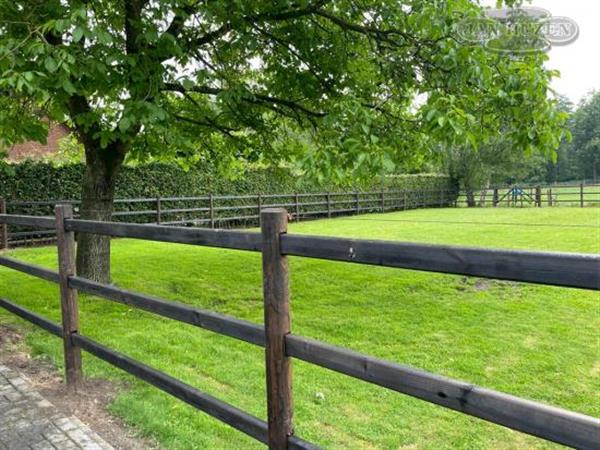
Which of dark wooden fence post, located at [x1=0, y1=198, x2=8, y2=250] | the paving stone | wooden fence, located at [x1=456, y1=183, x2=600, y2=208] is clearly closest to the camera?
the paving stone

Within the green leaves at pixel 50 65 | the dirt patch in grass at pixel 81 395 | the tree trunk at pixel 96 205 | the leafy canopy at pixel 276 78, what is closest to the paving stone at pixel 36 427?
the dirt patch in grass at pixel 81 395

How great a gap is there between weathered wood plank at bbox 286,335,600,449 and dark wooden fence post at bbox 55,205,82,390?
221 cm

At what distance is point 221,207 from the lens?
55.0ft

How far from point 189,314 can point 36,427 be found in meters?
1.27

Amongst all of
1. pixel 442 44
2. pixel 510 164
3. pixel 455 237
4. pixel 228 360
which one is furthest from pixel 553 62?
pixel 510 164

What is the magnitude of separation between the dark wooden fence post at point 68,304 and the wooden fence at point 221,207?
725cm

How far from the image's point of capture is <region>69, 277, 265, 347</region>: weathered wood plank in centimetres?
231

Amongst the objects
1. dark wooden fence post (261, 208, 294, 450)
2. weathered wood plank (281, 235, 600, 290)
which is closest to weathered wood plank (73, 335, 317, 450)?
dark wooden fence post (261, 208, 294, 450)

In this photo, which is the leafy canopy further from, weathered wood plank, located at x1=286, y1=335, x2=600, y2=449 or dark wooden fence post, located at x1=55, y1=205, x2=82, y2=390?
weathered wood plank, located at x1=286, y1=335, x2=600, y2=449

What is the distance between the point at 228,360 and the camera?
4316 millimetres

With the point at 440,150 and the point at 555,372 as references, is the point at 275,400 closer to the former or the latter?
the point at 555,372

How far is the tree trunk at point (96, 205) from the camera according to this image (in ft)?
21.5

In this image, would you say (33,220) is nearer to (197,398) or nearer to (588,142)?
(197,398)

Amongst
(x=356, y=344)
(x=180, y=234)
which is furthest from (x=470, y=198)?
(x=180, y=234)
